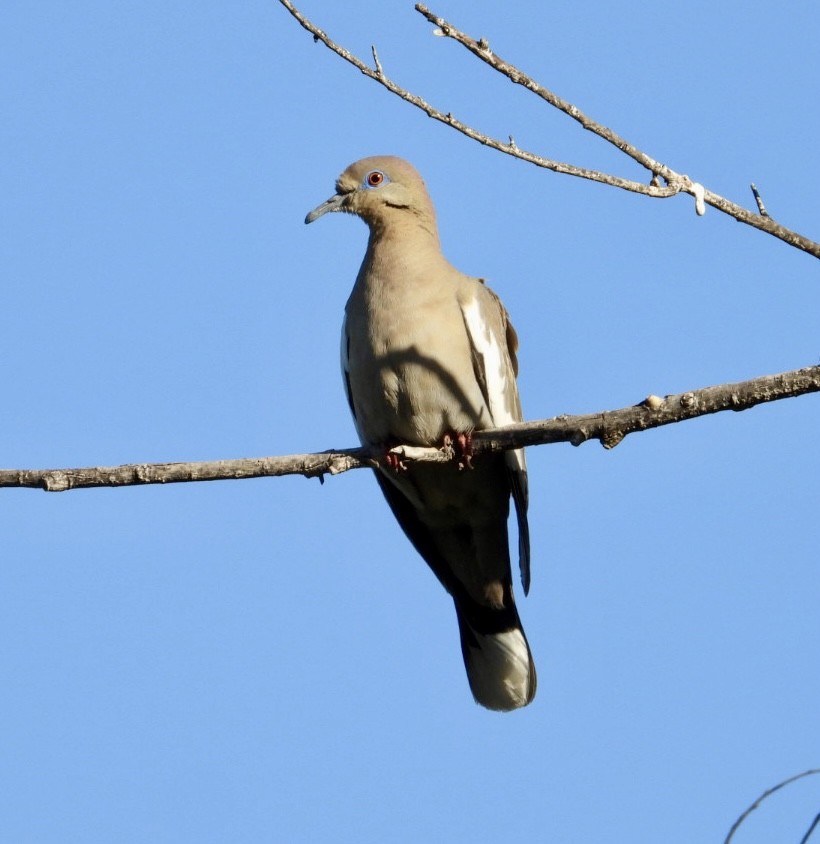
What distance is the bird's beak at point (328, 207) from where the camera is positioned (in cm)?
645

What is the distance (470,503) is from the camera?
Answer: 6227mm

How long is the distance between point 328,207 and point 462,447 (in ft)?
5.19

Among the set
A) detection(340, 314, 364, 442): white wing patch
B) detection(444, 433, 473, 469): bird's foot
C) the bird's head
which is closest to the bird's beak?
the bird's head

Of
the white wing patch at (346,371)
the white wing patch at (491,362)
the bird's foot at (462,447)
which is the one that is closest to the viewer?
the bird's foot at (462,447)

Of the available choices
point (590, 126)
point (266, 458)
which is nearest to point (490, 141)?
point (590, 126)

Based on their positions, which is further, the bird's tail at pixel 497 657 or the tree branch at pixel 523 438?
the bird's tail at pixel 497 657

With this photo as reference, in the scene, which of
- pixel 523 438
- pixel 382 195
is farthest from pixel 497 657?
pixel 523 438

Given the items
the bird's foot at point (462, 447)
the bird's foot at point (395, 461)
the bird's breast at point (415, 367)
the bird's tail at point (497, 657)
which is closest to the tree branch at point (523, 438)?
the bird's foot at point (395, 461)

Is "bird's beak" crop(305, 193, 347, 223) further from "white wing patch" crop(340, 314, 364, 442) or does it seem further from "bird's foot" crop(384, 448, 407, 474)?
"bird's foot" crop(384, 448, 407, 474)

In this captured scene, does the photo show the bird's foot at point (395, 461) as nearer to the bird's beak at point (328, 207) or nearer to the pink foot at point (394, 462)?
the pink foot at point (394, 462)

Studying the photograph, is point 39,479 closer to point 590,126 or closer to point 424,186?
point 590,126

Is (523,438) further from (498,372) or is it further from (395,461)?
(498,372)

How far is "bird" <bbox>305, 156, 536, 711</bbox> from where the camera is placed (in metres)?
5.75

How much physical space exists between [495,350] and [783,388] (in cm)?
241
